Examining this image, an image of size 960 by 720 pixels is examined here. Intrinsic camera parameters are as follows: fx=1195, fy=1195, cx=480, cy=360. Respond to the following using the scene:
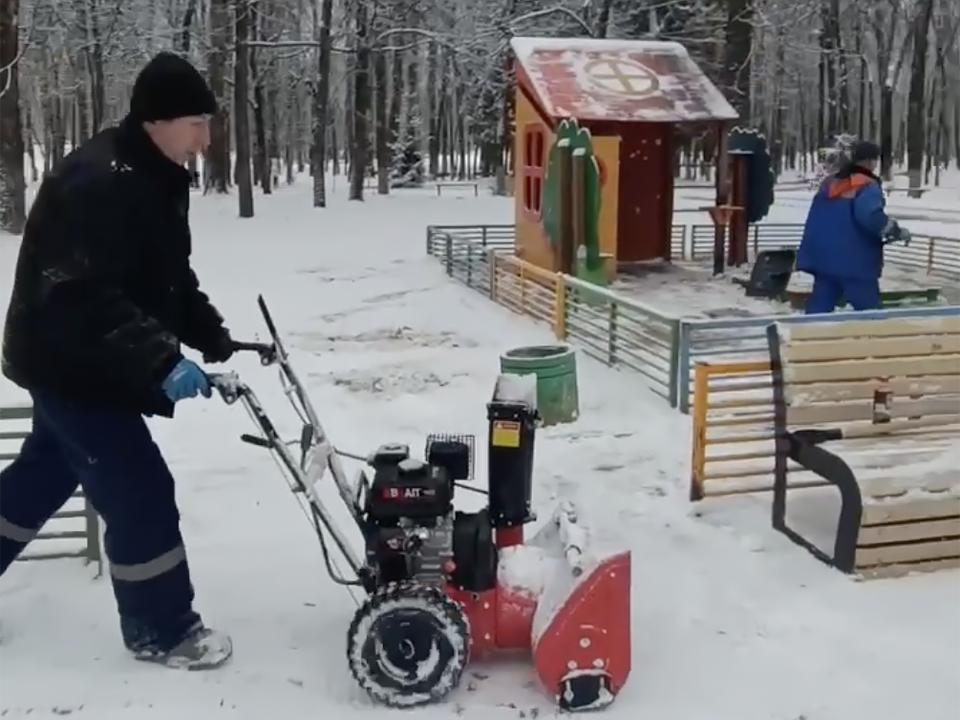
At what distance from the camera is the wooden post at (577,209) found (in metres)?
13.5

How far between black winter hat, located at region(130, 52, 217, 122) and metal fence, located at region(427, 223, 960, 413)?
2963mm

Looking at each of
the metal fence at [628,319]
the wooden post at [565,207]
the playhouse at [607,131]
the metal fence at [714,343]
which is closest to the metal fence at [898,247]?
the metal fence at [628,319]

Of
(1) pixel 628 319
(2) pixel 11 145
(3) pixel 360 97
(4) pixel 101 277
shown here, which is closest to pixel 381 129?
(3) pixel 360 97

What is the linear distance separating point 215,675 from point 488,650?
94 centimetres

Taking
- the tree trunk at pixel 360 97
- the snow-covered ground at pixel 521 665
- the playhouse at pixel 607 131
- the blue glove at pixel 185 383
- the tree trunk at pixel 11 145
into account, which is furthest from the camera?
the tree trunk at pixel 360 97

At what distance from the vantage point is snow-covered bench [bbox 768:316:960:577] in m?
4.91

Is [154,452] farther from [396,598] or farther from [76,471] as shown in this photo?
[396,598]

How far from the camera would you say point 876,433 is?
5.45 m

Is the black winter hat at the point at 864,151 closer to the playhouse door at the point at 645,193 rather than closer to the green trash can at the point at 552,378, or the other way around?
the green trash can at the point at 552,378

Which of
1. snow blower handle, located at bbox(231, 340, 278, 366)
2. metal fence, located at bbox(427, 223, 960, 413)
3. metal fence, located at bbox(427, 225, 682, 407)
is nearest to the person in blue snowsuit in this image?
metal fence, located at bbox(427, 223, 960, 413)

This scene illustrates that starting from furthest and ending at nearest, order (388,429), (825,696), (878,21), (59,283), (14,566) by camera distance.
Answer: (878,21) → (388,429) → (14,566) → (825,696) → (59,283)

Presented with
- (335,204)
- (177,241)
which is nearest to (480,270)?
(177,241)

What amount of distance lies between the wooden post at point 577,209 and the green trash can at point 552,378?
6.10 meters

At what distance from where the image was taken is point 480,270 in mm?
15102
